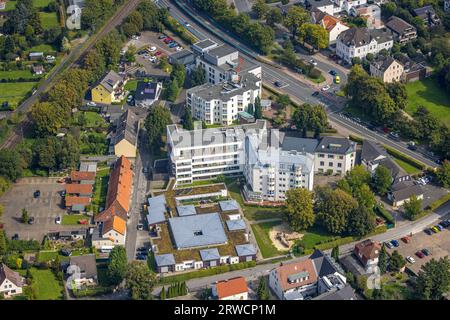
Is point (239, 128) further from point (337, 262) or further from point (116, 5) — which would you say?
point (116, 5)

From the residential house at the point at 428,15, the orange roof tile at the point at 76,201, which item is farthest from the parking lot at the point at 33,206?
the residential house at the point at 428,15

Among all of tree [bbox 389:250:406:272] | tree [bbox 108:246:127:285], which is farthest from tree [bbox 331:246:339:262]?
tree [bbox 108:246:127:285]

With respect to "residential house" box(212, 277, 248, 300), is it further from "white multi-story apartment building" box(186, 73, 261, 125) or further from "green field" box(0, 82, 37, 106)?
"green field" box(0, 82, 37, 106)

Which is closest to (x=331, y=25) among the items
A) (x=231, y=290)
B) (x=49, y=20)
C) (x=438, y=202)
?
(x=438, y=202)

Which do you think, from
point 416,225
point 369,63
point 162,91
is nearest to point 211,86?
point 162,91

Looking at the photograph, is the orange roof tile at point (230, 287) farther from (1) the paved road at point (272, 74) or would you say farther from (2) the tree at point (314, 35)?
(2) the tree at point (314, 35)
